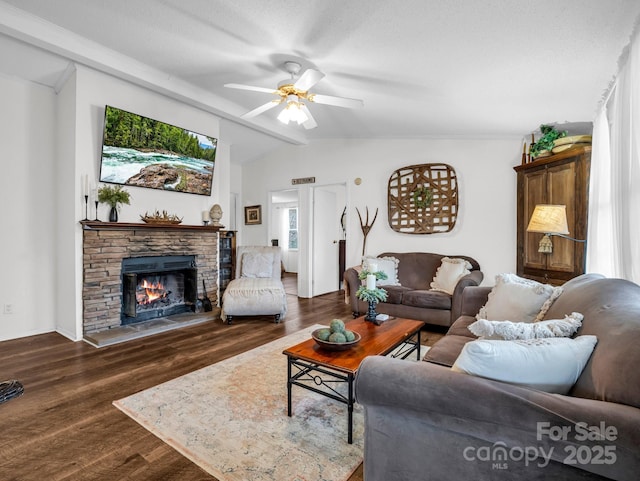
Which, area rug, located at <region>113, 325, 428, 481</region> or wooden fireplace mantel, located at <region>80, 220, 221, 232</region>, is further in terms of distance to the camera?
wooden fireplace mantel, located at <region>80, 220, 221, 232</region>

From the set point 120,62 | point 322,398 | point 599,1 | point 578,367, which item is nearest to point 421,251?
point 322,398

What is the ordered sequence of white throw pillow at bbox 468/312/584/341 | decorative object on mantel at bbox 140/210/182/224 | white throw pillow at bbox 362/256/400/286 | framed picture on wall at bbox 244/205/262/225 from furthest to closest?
framed picture on wall at bbox 244/205/262/225 → white throw pillow at bbox 362/256/400/286 → decorative object on mantel at bbox 140/210/182/224 → white throw pillow at bbox 468/312/584/341

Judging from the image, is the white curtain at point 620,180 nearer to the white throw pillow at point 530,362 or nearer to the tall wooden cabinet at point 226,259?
the white throw pillow at point 530,362

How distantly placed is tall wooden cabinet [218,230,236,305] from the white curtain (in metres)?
4.41

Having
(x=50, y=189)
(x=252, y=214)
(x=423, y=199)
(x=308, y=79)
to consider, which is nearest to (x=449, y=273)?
(x=423, y=199)

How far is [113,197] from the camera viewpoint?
350cm

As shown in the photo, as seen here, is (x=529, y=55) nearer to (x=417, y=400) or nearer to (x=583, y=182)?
(x=583, y=182)

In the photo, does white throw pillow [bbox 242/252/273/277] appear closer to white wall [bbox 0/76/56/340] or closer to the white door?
the white door

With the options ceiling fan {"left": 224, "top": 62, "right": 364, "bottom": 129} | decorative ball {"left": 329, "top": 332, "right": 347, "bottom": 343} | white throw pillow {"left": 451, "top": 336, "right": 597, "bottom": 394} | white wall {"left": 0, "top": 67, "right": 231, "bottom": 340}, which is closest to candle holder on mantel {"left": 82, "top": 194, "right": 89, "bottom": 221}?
white wall {"left": 0, "top": 67, "right": 231, "bottom": 340}

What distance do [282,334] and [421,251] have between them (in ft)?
7.86

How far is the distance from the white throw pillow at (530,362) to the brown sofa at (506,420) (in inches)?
1.4

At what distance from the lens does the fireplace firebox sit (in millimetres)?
3730

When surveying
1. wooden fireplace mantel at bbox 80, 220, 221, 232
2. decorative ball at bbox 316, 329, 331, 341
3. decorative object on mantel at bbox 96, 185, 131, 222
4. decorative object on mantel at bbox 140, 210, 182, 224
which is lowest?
decorative ball at bbox 316, 329, 331, 341

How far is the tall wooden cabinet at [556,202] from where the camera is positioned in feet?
10.3
